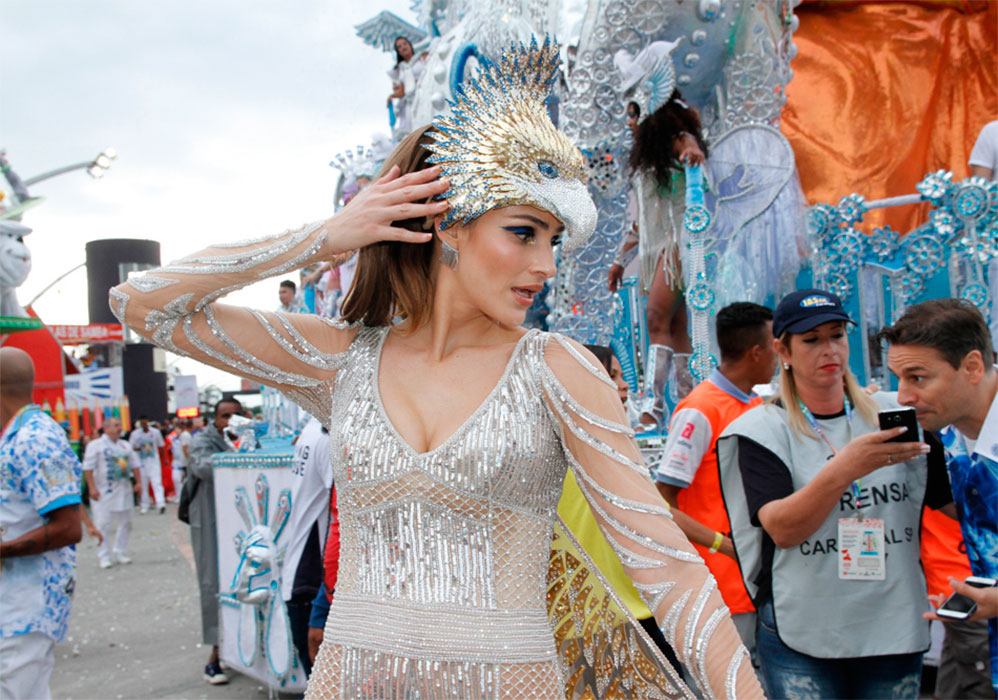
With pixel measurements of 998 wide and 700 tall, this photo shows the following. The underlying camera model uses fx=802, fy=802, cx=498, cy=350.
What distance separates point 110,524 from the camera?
10.5 metres

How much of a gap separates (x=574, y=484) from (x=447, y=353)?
45 cm

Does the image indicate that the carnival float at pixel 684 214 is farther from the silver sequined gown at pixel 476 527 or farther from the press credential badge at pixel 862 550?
the silver sequined gown at pixel 476 527

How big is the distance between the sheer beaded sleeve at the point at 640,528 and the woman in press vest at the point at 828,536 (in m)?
0.95

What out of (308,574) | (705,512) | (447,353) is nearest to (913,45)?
(705,512)

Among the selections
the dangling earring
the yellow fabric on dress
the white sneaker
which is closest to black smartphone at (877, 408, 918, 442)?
the yellow fabric on dress

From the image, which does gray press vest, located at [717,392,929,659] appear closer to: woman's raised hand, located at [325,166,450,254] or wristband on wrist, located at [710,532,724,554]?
wristband on wrist, located at [710,532,724,554]

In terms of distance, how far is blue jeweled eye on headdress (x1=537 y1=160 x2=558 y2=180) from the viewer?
1.49 meters

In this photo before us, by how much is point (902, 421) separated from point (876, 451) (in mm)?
97

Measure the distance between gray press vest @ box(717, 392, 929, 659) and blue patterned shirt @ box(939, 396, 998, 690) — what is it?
168mm

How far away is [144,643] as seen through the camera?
627cm

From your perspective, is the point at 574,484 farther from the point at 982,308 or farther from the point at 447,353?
the point at 982,308

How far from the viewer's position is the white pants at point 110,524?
993cm

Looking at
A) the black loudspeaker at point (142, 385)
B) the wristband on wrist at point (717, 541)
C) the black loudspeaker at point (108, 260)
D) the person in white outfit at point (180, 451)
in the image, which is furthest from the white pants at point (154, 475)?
the wristband on wrist at point (717, 541)

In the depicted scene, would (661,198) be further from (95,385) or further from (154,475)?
(95,385)
